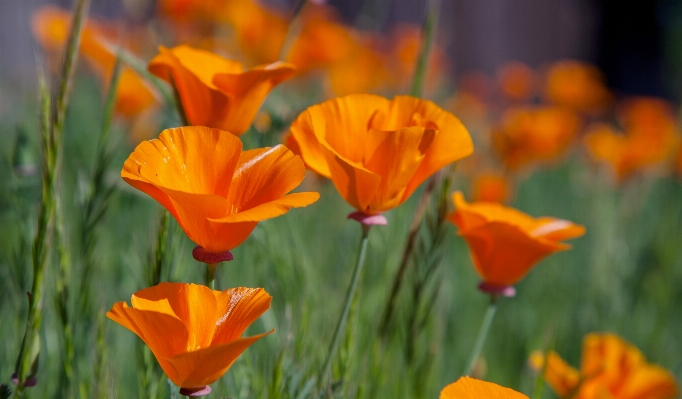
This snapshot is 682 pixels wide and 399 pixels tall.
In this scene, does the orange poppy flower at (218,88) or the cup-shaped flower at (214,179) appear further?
the orange poppy flower at (218,88)

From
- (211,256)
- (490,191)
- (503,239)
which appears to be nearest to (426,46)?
(503,239)

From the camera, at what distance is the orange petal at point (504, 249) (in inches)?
19.2

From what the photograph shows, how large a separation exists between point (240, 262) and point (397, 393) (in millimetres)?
319

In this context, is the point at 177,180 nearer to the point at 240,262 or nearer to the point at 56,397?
the point at 56,397

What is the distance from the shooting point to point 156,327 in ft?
1.04

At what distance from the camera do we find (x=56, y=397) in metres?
0.49

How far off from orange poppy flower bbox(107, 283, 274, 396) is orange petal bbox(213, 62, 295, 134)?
0.17 m

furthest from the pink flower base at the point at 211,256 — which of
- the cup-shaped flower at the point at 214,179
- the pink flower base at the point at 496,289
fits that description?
the pink flower base at the point at 496,289

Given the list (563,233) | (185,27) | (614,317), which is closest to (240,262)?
(563,233)

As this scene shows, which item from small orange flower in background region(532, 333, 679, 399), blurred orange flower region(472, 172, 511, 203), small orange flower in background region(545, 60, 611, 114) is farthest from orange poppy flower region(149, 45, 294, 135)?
small orange flower in background region(545, 60, 611, 114)

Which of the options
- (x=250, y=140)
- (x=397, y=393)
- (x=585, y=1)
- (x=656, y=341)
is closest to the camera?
(x=397, y=393)

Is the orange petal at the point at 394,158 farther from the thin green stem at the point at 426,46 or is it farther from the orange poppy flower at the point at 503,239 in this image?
the thin green stem at the point at 426,46

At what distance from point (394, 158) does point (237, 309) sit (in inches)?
5.6

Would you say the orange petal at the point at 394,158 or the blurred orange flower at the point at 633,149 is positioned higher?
the orange petal at the point at 394,158
